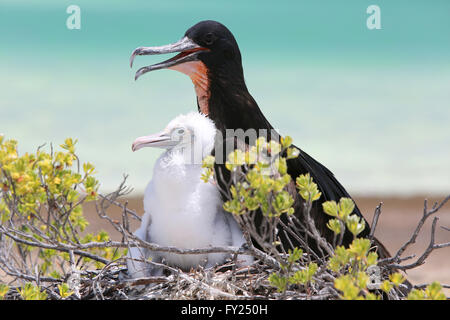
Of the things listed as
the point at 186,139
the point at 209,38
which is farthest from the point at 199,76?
the point at 186,139

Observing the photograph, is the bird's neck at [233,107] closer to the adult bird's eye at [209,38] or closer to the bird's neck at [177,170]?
the adult bird's eye at [209,38]

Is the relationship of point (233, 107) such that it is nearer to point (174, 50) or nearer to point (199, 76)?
point (199, 76)

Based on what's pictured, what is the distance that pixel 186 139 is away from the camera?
3152mm

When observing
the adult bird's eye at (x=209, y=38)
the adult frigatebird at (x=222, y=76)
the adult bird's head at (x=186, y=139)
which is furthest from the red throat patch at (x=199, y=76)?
the adult bird's head at (x=186, y=139)

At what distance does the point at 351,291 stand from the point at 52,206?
151 cm

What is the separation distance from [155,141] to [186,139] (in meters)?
0.15

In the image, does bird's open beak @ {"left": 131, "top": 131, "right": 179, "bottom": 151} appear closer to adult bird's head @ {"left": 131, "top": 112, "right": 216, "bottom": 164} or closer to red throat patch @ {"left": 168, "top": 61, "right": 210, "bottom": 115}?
adult bird's head @ {"left": 131, "top": 112, "right": 216, "bottom": 164}

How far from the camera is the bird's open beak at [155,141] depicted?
10.1 feet

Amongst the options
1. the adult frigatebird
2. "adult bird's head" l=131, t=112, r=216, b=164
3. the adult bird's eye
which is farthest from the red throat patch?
"adult bird's head" l=131, t=112, r=216, b=164

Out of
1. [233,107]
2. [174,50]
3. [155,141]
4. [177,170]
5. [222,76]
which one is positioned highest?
[174,50]

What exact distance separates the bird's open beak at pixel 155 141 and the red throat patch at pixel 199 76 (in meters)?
0.86
